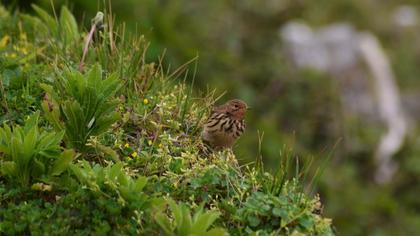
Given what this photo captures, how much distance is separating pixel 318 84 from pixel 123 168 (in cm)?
766

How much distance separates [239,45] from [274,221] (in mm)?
8787

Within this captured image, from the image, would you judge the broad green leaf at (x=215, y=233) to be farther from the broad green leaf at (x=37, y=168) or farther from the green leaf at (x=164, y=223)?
the broad green leaf at (x=37, y=168)

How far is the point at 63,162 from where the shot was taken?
13.5ft

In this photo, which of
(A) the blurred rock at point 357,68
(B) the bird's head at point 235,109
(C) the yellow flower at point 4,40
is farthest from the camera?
(A) the blurred rock at point 357,68

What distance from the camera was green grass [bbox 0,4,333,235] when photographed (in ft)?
13.0

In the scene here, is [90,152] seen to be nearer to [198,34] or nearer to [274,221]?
[274,221]

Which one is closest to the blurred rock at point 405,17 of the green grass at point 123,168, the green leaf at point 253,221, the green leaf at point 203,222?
the green grass at point 123,168

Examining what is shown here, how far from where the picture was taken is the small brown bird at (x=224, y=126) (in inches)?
199

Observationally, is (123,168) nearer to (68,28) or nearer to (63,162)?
(63,162)

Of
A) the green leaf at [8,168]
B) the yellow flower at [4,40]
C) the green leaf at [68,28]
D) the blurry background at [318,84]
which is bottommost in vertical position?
the blurry background at [318,84]

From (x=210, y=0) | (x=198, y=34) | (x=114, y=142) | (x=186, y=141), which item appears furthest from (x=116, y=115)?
(x=210, y=0)

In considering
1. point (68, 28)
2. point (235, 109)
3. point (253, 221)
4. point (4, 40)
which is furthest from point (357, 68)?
point (253, 221)

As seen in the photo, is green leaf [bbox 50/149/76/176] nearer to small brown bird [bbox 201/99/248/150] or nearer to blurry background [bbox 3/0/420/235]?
small brown bird [bbox 201/99/248/150]

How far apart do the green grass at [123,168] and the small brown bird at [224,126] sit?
0.25ft
